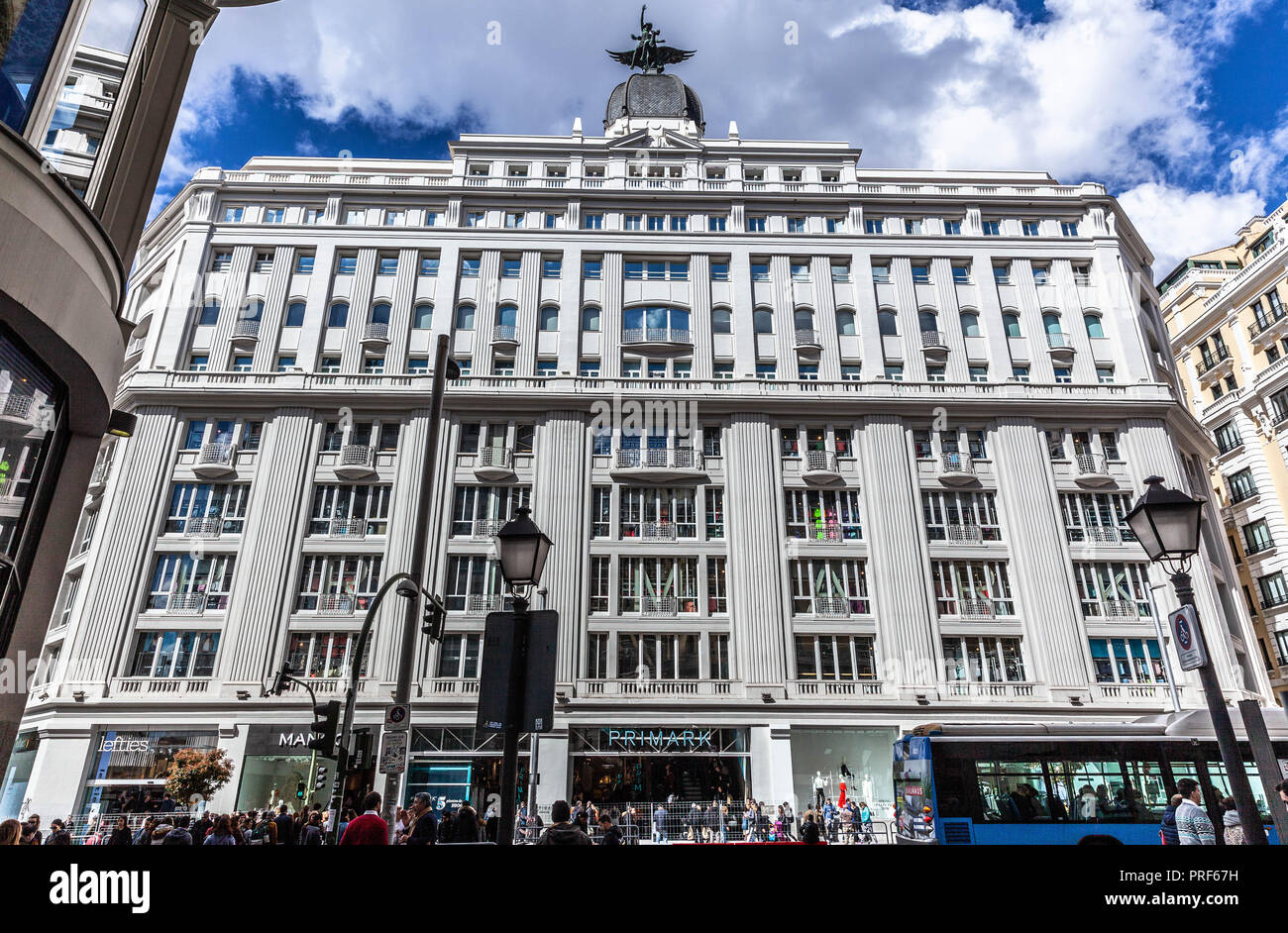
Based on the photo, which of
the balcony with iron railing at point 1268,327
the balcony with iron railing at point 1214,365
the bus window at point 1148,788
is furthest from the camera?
the balcony with iron railing at point 1214,365

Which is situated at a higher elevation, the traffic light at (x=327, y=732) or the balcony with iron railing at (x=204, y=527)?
the balcony with iron railing at (x=204, y=527)

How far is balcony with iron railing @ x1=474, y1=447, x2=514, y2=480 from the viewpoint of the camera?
33406mm

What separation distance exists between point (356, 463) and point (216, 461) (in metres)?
6.13

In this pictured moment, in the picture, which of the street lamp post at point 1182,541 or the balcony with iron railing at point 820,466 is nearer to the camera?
the street lamp post at point 1182,541

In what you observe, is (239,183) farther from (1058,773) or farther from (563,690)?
(1058,773)

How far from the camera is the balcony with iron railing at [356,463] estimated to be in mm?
33125

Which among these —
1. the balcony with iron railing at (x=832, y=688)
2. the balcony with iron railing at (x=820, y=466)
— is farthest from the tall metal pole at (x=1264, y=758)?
the balcony with iron railing at (x=820, y=466)

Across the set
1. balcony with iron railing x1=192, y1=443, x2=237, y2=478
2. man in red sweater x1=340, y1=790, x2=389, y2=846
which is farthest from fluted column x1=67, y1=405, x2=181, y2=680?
man in red sweater x1=340, y1=790, x2=389, y2=846

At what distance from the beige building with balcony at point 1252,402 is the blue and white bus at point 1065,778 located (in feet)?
94.9

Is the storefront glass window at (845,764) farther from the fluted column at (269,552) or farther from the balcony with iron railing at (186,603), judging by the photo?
the balcony with iron railing at (186,603)

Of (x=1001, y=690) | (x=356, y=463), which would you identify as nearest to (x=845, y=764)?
(x=1001, y=690)

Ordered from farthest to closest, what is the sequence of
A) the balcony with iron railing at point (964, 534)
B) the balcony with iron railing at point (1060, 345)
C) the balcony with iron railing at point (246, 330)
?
1. the balcony with iron railing at point (1060, 345)
2. the balcony with iron railing at point (246, 330)
3. the balcony with iron railing at point (964, 534)

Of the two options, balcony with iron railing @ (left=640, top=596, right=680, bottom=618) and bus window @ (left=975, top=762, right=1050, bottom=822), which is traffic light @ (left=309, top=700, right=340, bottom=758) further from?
balcony with iron railing @ (left=640, top=596, right=680, bottom=618)
